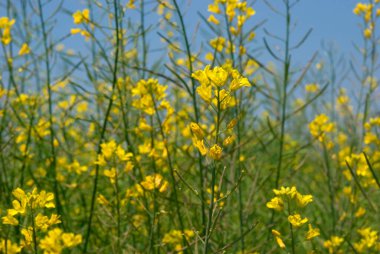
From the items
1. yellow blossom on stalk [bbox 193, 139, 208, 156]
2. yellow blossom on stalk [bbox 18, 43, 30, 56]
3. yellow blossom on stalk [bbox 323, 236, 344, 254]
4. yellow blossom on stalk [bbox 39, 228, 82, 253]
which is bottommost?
yellow blossom on stalk [bbox 323, 236, 344, 254]

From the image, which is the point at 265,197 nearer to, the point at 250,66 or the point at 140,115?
the point at 140,115

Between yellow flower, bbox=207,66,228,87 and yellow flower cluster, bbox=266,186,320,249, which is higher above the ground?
yellow flower, bbox=207,66,228,87

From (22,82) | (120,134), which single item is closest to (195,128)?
(120,134)

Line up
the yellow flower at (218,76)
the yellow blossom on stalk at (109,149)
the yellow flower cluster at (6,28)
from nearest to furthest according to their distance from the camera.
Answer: the yellow flower at (218,76) → the yellow blossom on stalk at (109,149) → the yellow flower cluster at (6,28)

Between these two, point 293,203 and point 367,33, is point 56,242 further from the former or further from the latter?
point 367,33

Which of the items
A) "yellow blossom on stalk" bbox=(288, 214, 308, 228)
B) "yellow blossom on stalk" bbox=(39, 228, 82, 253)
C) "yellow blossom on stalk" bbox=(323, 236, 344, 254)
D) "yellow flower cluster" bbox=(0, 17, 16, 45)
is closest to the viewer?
"yellow blossom on stalk" bbox=(288, 214, 308, 228)

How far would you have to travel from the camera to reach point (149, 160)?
228 cm

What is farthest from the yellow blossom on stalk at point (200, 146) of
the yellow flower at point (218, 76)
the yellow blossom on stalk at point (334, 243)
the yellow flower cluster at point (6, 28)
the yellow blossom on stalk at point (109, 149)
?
the yellow flower cluster at point (6, 28)

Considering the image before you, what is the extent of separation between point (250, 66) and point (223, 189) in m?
1.41

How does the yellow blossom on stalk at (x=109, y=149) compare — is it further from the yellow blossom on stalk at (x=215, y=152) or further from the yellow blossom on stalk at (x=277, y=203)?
the yellow blossom on stalk at (x=215, y=152)

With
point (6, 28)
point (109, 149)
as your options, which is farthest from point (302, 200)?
point (6, 28)

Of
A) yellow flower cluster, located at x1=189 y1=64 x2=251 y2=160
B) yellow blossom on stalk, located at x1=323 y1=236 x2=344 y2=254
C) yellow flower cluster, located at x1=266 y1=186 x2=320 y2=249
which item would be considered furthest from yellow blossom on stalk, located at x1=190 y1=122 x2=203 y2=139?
yellow blossom on stalk, located at x1=323 y1=236 x2=344 y2=254

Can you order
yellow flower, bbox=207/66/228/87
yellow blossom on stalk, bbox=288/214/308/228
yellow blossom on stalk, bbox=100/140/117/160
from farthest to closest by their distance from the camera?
1. yellow blossom on stalk, bbox=100/140/117/160
2. yellow blossom on stalk, bbox=288/214/308/228
3. yellow flower, bbox=207/66/228/87

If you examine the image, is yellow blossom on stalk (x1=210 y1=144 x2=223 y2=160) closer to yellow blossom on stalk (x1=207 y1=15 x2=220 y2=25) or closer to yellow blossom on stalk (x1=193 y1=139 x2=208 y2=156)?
yellow blossom on stalk (x1=193 y1=139 x2=208 y2=156)
